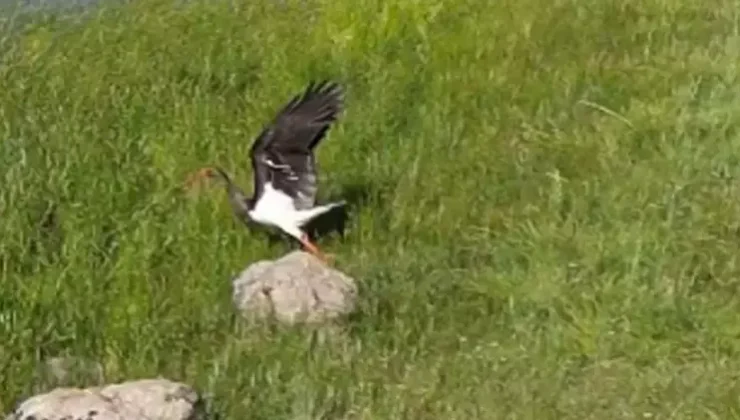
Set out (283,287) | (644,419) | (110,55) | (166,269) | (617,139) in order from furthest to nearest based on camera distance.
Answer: (110,55)
(617,139)
(166,269)
(283,287)
(644,419)

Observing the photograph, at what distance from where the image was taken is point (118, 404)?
431cm

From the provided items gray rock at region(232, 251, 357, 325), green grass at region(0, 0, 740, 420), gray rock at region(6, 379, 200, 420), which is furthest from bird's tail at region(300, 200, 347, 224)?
gray rock at region(6, 379, 200, 420)

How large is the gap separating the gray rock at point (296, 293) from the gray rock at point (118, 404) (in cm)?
75

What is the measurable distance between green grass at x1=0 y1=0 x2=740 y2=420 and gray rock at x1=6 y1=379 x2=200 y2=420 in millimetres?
368

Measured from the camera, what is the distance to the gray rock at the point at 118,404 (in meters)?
4.26

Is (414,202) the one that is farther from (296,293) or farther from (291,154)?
(296,293)

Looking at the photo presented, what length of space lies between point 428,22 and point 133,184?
6.60 feet

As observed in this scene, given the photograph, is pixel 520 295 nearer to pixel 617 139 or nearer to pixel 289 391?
pixel 289 391

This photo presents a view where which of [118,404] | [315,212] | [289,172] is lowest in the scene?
[118,404]

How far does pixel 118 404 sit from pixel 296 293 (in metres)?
0.96

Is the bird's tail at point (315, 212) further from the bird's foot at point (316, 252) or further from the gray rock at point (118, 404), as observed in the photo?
the gray rock at point (118, 404)

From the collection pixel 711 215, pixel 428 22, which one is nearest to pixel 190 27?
pixel 428 22

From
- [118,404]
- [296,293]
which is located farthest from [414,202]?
[118,404]

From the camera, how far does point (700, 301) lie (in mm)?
5273
